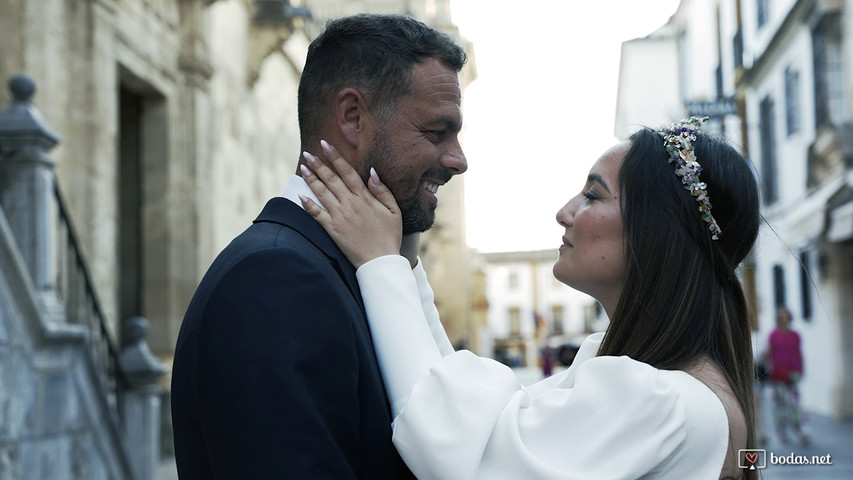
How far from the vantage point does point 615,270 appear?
284 centimetres

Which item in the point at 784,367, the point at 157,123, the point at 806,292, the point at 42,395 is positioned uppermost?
the point at 157,123

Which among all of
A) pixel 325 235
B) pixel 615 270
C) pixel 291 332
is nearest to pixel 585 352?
pixel 615 270

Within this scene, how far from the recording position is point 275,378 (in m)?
2.00

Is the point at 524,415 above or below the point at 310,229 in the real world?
below

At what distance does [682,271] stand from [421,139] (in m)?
0.82

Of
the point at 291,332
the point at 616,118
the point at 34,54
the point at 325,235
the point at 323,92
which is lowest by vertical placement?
the point at 291,332

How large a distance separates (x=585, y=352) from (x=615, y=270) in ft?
1.53

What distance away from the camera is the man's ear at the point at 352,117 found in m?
2.56

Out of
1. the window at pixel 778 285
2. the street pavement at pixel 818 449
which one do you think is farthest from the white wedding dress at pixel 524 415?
the window at pixel 778 285

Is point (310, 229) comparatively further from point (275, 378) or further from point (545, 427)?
point (545, 427)

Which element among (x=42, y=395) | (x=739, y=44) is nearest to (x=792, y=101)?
(x=739, y=44)

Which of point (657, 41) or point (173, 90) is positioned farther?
point (657, 41)

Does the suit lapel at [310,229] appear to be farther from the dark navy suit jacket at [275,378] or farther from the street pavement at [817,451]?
the street pavement at [817,451]

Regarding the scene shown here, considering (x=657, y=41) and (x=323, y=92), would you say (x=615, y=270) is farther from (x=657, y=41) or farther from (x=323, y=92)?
(x=657, y=41)
